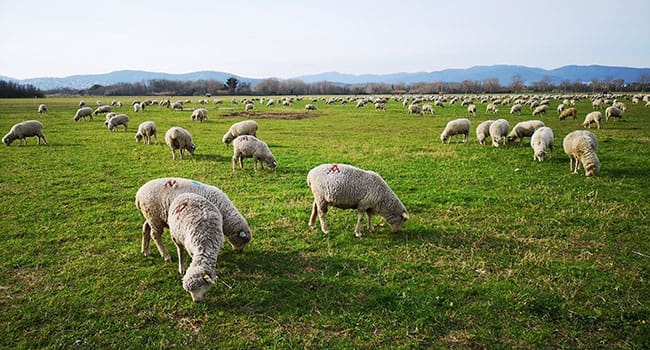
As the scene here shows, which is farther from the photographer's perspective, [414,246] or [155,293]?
[414,246]

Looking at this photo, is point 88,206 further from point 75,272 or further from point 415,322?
point 415,322

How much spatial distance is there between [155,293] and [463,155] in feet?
51.3

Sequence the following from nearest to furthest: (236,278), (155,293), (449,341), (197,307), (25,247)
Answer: (449,341) → (197,307) → (155,293) → (236,278) → (25,247)

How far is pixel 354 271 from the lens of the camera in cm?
687

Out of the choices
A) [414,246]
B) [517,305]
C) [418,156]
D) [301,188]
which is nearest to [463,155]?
[418,156]

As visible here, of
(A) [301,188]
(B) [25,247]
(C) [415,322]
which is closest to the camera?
(C) [415,322]

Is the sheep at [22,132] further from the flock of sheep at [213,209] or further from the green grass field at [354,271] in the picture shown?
the flock of sheep at [213,209]

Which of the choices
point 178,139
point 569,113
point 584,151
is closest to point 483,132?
point 584,151

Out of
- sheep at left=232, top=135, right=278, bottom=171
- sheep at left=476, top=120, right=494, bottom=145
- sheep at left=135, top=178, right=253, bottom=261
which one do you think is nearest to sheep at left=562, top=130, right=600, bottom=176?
sheep at left=476, top=120, right=494, bottom=145

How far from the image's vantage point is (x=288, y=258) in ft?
24.4

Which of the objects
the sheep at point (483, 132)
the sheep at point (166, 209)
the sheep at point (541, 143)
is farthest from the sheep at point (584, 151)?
the sheep at point (166, 209)

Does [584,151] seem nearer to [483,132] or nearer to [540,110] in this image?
[483,132]

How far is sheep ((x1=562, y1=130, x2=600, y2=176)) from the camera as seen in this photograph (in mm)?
13414

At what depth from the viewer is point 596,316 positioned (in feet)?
17.9
